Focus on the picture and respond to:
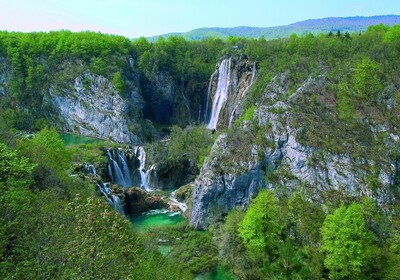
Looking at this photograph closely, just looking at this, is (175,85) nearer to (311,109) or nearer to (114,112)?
(114,112)

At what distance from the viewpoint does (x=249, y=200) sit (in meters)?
44.0

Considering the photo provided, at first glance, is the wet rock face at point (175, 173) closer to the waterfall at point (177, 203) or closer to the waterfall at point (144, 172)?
the waterfall at point (144, 172)

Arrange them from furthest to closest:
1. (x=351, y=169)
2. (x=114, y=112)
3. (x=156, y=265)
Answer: (x=114, y=112)
(x=351, y=169)
(x=156, y=265)

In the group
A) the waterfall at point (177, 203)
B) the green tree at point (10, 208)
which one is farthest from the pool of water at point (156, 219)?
the green tree at point (10, 208)

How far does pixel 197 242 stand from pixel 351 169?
16605mm

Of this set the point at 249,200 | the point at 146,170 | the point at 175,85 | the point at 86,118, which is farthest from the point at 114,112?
the point at 249,200

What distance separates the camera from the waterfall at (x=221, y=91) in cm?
7556

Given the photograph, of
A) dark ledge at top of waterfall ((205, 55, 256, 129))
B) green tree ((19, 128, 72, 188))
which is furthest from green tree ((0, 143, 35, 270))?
dark ledge at top of waterfall ((205, 55, 256, 129))

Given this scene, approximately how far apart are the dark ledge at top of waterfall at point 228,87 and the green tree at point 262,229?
33083mm

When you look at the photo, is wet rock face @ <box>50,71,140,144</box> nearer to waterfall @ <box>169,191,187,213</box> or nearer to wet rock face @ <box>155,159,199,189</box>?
wet rock face @ <box>155,159,199,189</box>

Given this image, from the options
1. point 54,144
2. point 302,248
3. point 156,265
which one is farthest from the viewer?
point 54,144

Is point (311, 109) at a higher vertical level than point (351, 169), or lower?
higher

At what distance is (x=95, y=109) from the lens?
81000 mm

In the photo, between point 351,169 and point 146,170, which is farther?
point 146,170
